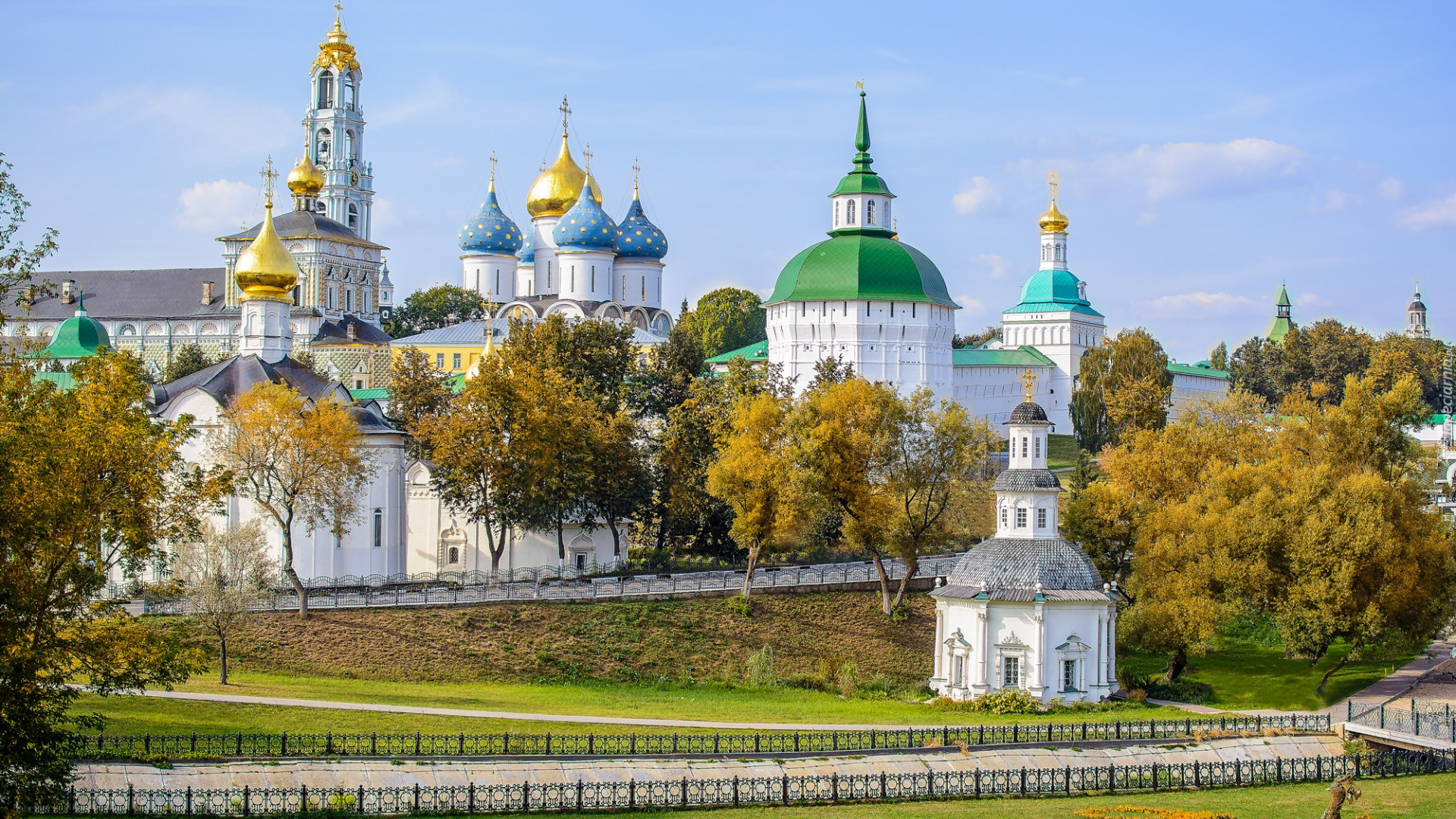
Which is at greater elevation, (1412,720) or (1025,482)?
(1025,482)

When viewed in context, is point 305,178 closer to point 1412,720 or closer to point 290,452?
point 290,452

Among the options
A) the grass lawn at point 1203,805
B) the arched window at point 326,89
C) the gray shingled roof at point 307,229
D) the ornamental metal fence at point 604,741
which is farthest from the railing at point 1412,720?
the arched window at point 326,89

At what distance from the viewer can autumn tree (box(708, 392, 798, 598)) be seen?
41.4 metres

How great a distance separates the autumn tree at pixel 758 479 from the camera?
41.4 metres

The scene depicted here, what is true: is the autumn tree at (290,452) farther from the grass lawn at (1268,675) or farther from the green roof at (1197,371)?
the green roof at (1197,371)

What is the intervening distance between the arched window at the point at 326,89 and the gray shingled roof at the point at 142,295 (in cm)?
1251

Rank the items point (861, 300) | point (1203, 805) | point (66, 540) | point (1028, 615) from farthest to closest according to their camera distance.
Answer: point (861, 300) → point (1028, 615) → point (1203, 805) → point (66, 540)

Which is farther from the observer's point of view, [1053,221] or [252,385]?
[1053,221]

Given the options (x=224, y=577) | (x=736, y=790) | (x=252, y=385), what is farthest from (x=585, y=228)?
(x=736, y=790)

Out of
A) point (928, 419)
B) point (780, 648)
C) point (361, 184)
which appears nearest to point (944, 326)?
point (928, 419)

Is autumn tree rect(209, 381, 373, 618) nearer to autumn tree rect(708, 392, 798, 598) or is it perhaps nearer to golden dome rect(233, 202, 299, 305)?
golden dome rect(233, 202, 299, 305)

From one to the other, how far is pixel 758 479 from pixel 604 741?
15901 mm

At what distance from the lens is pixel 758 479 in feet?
136

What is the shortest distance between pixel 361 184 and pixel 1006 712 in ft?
255
